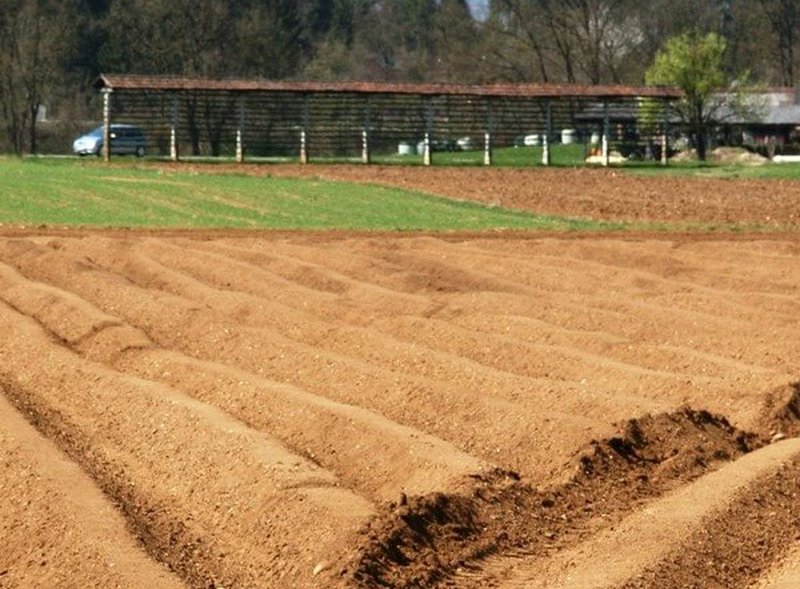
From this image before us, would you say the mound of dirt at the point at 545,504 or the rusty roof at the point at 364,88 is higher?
the rusty roof at the point at 364,88

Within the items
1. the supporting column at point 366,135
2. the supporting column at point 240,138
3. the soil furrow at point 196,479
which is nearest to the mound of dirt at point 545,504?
the soil furrow at point 196,479

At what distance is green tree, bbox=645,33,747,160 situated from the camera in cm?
6356

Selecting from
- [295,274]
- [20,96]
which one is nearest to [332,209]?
[295,274]

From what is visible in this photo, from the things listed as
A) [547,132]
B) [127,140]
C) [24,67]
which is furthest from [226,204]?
[24,67]

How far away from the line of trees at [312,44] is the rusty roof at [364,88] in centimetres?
1749

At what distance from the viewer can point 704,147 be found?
2480 inches

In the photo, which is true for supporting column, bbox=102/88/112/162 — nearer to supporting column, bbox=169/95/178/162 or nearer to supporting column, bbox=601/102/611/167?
supporting column, bbox=169/95/178/162

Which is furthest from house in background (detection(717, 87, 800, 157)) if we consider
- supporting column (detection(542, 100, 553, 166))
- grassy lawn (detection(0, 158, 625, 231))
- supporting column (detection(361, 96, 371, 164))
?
grassy lawn (detection(0, 158, 625, 231))

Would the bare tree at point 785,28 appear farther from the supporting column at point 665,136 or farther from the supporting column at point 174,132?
the supporting column at point 174,132

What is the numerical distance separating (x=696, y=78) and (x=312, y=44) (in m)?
46.2

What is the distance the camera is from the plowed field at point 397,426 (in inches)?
330

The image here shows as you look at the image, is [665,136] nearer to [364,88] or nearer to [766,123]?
[364,88]

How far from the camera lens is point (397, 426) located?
10992 millimetres

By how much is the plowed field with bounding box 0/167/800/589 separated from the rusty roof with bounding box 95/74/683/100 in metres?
29.4
